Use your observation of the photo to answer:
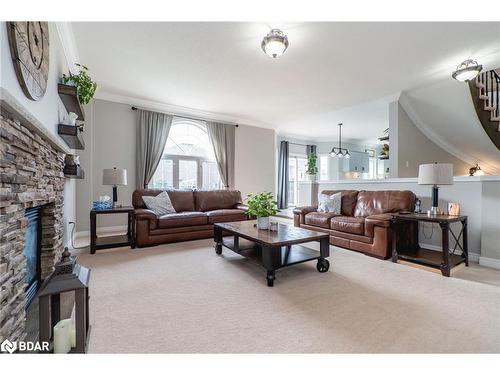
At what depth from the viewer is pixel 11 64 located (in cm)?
131

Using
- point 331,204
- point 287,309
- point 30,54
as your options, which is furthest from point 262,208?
point 30,54

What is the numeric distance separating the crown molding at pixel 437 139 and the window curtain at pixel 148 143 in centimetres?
493

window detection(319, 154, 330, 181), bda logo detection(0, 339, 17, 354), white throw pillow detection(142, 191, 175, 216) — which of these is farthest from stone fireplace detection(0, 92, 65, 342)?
window detection(319, 154, 330, 181)

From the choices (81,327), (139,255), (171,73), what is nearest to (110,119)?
(171,73)

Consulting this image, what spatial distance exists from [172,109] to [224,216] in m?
2.82

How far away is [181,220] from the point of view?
3883 mm

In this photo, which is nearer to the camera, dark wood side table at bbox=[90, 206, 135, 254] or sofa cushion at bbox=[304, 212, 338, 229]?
dark wood side table at bbox=[90, 206, 135, 254]

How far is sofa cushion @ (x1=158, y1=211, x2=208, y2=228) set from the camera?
12.2ft

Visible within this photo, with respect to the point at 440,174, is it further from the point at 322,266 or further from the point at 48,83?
the point at 48,83

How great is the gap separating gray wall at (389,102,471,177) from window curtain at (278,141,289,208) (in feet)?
11.9

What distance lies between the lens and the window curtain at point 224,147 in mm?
6004

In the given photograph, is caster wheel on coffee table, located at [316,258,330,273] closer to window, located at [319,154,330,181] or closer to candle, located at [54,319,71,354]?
candle, located at [54,319,71,354]

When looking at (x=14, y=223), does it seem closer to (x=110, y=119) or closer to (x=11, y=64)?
(x=11, y=64)
